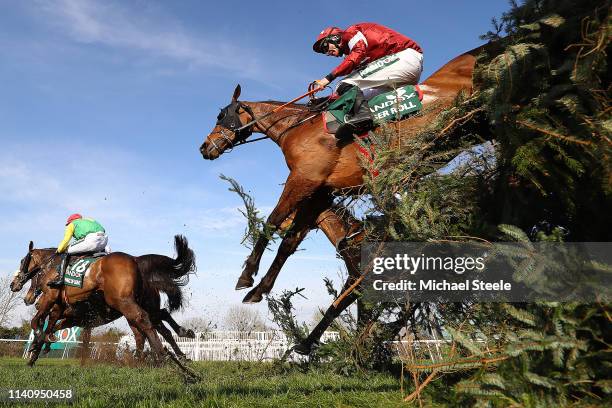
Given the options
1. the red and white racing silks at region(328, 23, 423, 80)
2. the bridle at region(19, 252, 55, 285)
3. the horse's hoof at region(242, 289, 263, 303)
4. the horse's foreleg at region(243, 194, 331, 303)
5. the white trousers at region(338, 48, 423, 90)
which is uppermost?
the red and white racing silks at region(328, 23, 423, 80)

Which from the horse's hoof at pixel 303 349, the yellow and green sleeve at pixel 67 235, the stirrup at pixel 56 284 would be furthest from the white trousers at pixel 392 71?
the stirrup at pixel 56 284

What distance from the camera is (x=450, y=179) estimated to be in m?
3.51

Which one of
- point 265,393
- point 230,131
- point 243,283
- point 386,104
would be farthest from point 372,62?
point 265,393

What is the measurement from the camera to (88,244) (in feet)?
30.8

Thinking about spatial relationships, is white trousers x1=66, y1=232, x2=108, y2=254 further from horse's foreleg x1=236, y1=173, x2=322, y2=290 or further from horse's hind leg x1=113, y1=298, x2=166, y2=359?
horse's foreleg x1=236, y1=173, x2=322, y2=290

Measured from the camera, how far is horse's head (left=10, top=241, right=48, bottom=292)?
34.8 ft

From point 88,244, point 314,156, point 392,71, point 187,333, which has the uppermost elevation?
point 392,71

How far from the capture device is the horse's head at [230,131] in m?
6.16

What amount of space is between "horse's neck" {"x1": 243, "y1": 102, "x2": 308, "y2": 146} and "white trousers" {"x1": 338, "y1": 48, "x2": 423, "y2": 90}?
1063 millimetres

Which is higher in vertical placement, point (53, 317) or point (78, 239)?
point (78, 239)

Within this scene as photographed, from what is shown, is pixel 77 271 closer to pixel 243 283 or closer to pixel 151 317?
pixel 151 317

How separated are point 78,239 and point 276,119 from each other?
572 cm

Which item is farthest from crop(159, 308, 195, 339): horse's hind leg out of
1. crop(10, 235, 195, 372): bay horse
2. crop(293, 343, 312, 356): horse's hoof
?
crop(293, 343, 312, 356): horse's hoof

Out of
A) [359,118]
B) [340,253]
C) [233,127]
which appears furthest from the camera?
[233,127]
